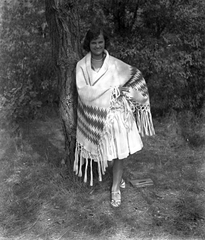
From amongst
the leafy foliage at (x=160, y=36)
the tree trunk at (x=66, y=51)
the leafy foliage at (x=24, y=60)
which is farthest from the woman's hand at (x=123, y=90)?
the leafy foliage at (x=24, y=60)

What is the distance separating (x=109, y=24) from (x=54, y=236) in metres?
3.09

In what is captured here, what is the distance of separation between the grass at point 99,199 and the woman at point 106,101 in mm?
441

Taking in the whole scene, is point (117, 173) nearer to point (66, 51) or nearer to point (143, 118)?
point (143, 118)

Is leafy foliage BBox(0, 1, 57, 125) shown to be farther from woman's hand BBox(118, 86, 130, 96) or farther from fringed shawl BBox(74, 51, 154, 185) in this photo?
woman's hand BBox(118, 86, 130, 96)

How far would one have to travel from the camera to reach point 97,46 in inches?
123

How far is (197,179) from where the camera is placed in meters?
3.86

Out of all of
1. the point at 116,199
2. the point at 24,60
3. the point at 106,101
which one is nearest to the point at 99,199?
the point at 116,199

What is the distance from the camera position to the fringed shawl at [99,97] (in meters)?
3.06

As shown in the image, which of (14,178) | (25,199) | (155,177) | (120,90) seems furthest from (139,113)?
(14,178)

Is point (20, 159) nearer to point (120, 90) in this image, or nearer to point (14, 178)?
point (14, 178)

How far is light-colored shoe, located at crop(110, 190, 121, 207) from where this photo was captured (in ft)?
11.0

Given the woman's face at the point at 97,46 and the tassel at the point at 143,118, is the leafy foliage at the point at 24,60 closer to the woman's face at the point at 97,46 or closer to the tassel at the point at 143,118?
the woman's face at the point at 97,46

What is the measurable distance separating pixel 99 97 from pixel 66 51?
633 millimetres

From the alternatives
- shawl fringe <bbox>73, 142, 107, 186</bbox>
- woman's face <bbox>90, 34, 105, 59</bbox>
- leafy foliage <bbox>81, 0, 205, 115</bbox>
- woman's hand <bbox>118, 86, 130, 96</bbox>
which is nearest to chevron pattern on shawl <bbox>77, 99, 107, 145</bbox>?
shawl fringe <bbox>73, 142, 107, 186</bbox>
